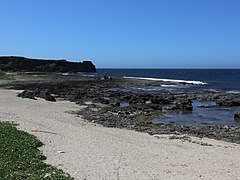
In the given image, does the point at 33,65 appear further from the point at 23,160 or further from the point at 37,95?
the point at 23,160

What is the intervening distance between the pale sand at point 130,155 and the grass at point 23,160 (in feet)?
1.67

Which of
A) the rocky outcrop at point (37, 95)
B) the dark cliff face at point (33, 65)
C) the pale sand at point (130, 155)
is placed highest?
the dark cliff face at point (33, 65)

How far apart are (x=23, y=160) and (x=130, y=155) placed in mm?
4355

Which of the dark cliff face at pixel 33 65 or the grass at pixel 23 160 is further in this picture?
the dark cliff face at pixel 33 65

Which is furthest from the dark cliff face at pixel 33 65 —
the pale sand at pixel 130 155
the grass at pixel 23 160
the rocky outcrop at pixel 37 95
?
the grass at pixel 23 160

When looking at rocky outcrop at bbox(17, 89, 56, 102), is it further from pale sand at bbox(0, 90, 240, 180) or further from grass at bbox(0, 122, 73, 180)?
grass at bbox(0, 122, 73, 180)

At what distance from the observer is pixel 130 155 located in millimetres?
13750

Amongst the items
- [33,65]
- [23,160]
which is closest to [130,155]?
[23,160]

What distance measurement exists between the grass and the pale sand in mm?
508

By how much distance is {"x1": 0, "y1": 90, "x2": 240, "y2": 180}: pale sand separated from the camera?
1137 centimetres

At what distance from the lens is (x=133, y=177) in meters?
10.8

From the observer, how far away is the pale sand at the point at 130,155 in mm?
11367

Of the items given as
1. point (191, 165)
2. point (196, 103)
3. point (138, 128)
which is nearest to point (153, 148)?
point (191, 165)

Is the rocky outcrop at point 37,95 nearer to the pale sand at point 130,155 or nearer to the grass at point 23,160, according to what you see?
the pale sand at point 130,155
